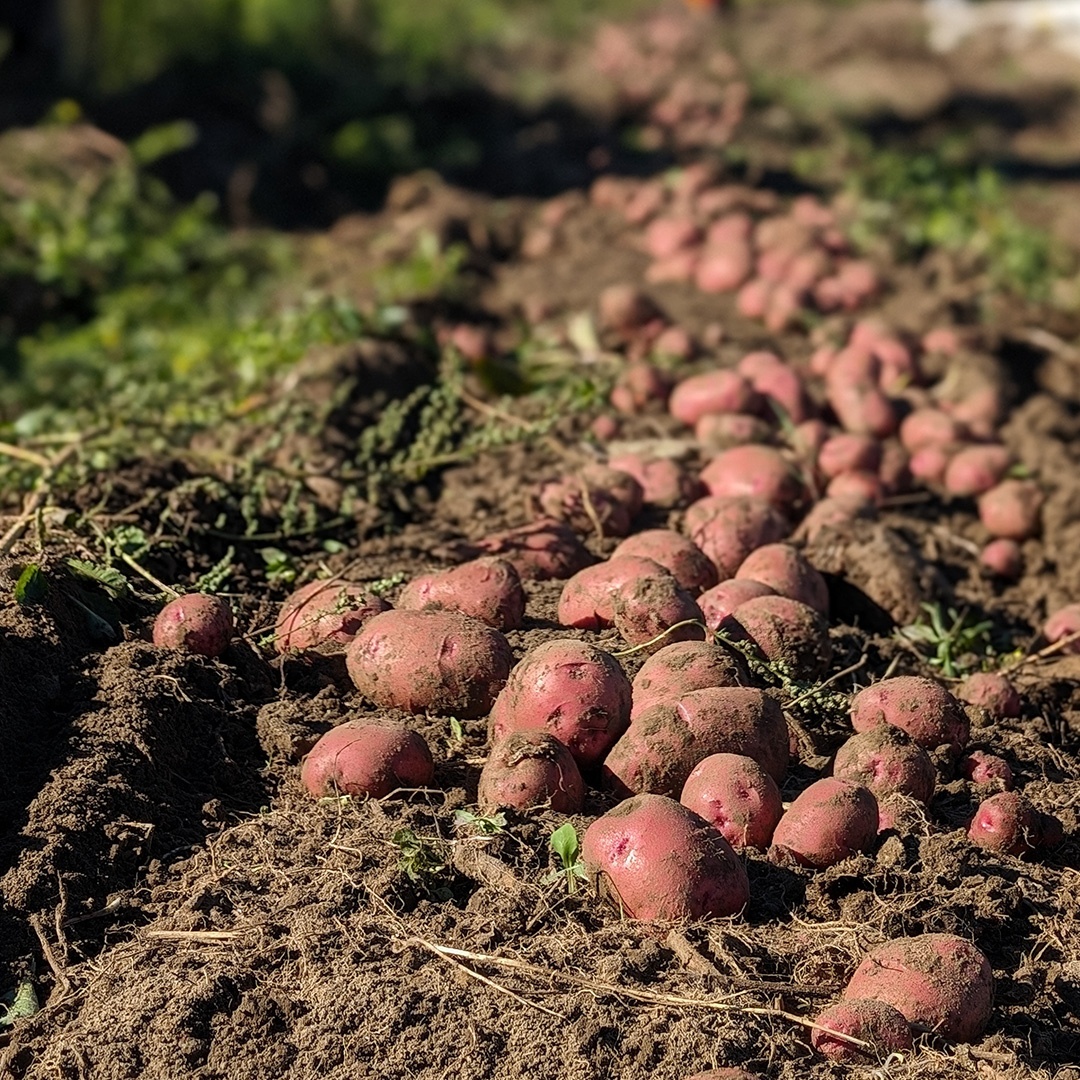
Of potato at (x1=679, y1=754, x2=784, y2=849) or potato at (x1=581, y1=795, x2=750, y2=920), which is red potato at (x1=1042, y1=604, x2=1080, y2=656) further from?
potato at (x1=581, y1=795, x2=750, y2=920)

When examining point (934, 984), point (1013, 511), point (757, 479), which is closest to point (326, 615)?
point (757, 479)

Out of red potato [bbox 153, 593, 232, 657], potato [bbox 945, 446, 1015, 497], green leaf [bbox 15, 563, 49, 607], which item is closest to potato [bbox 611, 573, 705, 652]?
red potato [bbox 153, 593, 232, 657]

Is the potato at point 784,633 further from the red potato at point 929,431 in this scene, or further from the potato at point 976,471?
the red potato at point 929,431

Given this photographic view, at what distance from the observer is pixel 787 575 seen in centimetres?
316

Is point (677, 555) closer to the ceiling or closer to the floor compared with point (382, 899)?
closer to the ceiling

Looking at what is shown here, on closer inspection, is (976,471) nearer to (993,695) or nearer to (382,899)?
(993,695)

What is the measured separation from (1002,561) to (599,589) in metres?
1.57

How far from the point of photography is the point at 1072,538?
4.06m

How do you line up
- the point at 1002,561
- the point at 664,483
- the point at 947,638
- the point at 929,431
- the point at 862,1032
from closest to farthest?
the point at 862,1032
the point at 947,638
the point at 664,483
the point at 1002,561
the point at 929,431

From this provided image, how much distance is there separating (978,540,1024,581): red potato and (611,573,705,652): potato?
1.44 metres

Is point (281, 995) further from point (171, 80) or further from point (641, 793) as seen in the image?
point (171, 80)

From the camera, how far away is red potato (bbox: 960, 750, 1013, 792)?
2.73 metres

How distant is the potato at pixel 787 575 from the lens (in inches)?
124

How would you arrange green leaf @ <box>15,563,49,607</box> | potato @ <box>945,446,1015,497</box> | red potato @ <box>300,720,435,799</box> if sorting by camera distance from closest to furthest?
red potato @ <box>300,720,435,799</box>, green leaf @ <box>15,563,49,607</box>, potato @ <box>945,446,1015,497</box>
